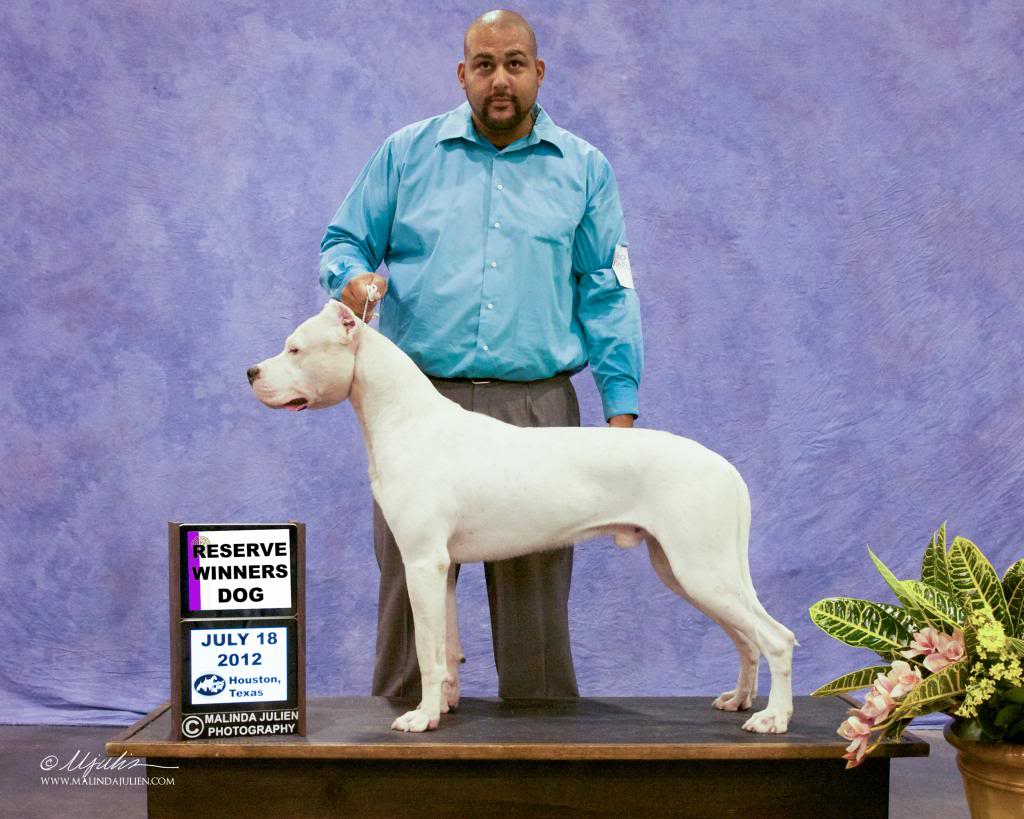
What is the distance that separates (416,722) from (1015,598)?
125 centimetres

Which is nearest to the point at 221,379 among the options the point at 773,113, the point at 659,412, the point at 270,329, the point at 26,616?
the point at 270,329

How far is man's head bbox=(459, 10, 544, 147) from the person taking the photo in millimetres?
2689

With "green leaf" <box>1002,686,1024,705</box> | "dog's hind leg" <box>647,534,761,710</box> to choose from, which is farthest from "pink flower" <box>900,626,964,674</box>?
"dog's hind leg" <box>647,534,761,710</box>

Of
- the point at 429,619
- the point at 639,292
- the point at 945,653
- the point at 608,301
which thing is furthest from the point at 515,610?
the point at 639,292

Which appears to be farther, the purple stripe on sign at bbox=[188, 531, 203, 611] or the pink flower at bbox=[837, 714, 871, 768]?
the purple stripe on sign at bbox=[188, 531, 203, 611]

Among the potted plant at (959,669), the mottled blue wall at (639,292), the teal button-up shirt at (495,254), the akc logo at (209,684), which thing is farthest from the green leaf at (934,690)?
the mottled blue wall at (639,292)

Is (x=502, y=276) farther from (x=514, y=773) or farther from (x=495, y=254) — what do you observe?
(x=514, y=773)

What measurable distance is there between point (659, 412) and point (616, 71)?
1.28 meters

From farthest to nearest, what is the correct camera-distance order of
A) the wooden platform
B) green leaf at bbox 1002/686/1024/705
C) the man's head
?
the man's head
the wooden platform
green leaf at bbox 1002/686/1024/705

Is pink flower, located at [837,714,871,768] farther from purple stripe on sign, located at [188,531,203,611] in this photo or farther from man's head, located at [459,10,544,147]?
man's head, located at [459,10,544,147]

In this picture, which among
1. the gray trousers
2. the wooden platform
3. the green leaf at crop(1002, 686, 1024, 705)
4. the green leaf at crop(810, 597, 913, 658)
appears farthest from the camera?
the gray trousers

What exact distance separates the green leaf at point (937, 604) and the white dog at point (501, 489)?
28cm

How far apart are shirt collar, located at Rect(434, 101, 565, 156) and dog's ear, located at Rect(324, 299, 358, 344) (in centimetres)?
67

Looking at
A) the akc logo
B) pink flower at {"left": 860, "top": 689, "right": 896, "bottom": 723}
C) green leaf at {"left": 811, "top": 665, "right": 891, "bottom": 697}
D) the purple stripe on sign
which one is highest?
the purple stripe on sign
